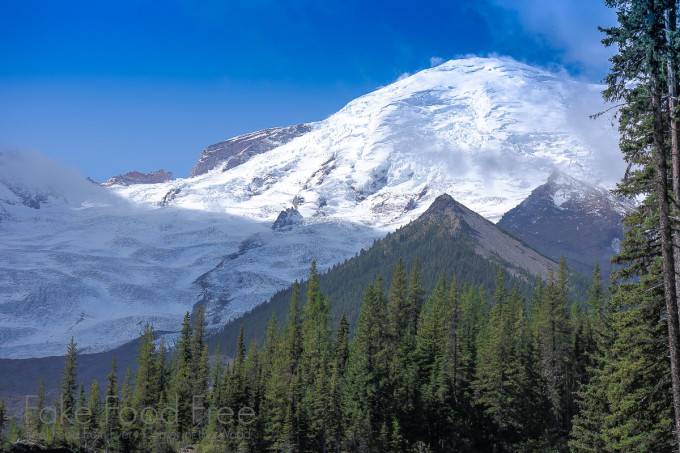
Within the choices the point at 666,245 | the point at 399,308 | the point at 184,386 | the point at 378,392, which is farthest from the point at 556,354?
the point at 666,245

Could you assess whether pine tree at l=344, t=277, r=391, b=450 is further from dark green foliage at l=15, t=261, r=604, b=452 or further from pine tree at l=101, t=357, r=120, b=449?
pine tree at l=101, t=357, r=120, b=449

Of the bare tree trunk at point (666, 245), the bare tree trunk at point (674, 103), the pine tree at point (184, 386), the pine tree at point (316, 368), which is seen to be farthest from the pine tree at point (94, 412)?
the bare tree trunk at point (674, 103)

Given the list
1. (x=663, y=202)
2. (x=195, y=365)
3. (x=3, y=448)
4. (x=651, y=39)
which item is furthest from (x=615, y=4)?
(x=195, y=365)

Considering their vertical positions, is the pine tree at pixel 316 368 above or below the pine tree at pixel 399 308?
below

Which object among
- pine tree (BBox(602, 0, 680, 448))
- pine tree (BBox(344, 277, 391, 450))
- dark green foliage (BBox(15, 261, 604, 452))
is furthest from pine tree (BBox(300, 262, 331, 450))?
pine tree (BBox(602, 0, 680, 448))

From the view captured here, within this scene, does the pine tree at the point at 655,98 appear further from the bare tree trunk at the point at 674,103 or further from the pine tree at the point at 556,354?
the pine tree at the point at 556,354

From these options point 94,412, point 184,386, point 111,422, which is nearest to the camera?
point 111,422

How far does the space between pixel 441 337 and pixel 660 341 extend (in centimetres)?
4516

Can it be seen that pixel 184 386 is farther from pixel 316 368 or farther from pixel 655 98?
pixel 655 98

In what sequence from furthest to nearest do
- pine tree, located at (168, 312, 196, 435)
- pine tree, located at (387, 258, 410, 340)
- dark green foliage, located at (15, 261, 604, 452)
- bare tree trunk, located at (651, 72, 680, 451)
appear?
pine tree, located at (387, 258, 410, 340) → pine tree, located at (168, 312, 196, 435) → dark green foliage, located at (15, 261, 604, 452) → bare tree trunk, located at (651, 72, 680, 451)

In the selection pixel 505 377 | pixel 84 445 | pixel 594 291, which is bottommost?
pixel 84 445

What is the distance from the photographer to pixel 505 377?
5981 centimetres

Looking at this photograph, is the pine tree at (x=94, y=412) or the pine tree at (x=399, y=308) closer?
the pine tree at (x=94, y=412)

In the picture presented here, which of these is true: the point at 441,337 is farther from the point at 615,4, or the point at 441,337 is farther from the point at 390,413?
the point at 615,4
